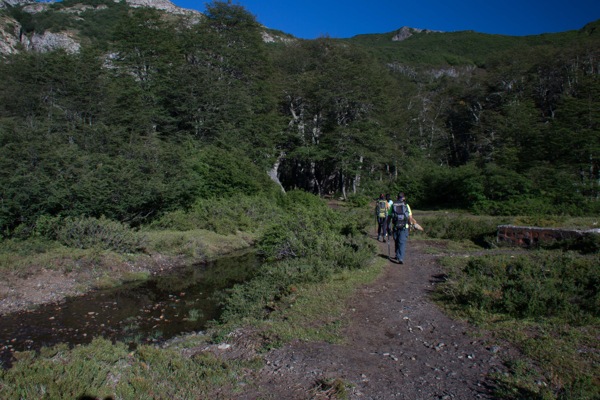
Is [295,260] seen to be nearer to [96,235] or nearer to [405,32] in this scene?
[96,235]

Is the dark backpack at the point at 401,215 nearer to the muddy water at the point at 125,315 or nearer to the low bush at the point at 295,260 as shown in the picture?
the low bush at the point at 295,260

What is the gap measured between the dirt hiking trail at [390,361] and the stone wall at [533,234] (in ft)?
23.3

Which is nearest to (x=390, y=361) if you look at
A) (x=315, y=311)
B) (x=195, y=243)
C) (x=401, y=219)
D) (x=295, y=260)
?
(x=315, y=311)

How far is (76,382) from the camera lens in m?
5.12

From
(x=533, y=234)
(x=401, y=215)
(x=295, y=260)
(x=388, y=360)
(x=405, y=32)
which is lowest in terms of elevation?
(x=388, y=360)

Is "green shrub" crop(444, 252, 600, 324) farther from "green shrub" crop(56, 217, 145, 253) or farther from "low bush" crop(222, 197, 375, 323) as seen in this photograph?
"green shrub" crop(56, 217, 145, 253)

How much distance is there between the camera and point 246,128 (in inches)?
1257

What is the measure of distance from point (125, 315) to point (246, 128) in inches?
928

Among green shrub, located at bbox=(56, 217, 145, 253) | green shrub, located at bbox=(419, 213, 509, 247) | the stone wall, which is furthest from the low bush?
the stone wall

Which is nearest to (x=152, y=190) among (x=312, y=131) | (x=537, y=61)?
(x=312, y=131)

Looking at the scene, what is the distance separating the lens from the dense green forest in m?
17.0

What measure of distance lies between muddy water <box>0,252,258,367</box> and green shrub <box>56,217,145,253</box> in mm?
2302

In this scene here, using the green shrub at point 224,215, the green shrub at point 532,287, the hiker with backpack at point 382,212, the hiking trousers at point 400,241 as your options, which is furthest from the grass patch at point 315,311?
the green shrub at point 224,215

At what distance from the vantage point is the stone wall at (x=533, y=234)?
12.2 metres
